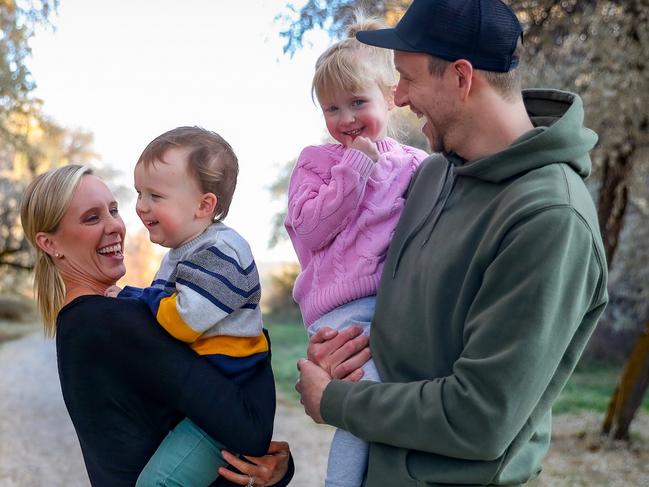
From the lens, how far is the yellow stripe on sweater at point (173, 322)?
1771mm

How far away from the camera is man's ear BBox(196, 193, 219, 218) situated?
1.89 metres

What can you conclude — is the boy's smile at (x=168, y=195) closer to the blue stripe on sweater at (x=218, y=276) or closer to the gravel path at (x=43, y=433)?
the blue stripe on sweater at (x=218, y=276)

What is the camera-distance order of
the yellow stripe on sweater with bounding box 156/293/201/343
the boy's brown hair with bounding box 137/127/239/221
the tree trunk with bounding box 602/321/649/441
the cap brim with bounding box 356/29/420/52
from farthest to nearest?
the tree trunk with bounding box 602/321/649/441
the boy's brown hair with bounding box 137/127/239/221
the yellow stripe on sweater with bounding box 156/293/201/343
the cap brim with bounding box 356/29/420/52

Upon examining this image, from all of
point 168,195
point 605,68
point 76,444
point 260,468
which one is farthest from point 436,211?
point 76,444

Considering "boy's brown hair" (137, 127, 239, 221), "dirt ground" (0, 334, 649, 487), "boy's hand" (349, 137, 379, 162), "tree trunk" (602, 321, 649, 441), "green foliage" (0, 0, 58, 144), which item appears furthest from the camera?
"dirt ground" (0, 334, 649, 487)

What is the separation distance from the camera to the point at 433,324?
1.63 metres

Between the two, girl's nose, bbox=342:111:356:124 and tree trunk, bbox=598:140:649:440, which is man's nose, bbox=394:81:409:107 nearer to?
girl's nose, bbox=342:111:356:124

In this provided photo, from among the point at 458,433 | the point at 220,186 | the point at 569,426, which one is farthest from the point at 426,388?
the point at 569,426

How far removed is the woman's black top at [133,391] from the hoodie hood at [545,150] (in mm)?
718

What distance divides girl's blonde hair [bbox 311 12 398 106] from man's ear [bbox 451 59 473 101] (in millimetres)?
456

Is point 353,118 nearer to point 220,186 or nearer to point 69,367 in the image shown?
point 220,186

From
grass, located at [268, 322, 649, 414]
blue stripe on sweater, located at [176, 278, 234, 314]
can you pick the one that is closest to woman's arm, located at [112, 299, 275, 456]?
blue stripe on sweater, located at [176, 278, 234, 314]

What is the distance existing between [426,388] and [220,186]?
70 centimetres

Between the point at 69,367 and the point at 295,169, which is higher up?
the point at 295,169
